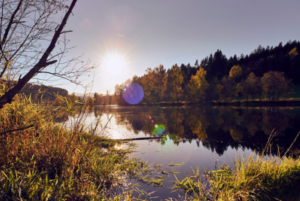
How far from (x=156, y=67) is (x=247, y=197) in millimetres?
63170

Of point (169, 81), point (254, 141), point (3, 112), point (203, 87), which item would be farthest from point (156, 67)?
point (3, 112)

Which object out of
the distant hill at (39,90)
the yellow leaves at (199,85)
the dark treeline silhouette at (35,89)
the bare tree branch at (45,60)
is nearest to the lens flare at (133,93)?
the yellow leaves at (199,85)

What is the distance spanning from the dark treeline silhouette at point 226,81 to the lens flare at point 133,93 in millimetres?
3281

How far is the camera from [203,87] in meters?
54.0

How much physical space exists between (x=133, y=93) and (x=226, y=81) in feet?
147

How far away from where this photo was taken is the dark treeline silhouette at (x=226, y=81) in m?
46.3

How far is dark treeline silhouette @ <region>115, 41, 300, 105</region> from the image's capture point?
46344 millimetres

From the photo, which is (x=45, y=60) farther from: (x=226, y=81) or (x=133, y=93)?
(x=133, y=93)

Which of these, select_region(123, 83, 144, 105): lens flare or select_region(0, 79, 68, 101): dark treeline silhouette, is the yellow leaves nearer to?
select_region(123, 83, 144, 105): lens flare

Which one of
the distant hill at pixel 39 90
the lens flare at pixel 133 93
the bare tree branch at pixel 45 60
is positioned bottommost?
the distant hill at pixel 39 90

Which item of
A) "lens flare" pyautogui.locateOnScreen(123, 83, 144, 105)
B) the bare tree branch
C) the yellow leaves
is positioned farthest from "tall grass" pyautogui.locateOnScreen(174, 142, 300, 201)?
"lens flare" pyautogui.locateOnScreen(123, 83, 144, 105)

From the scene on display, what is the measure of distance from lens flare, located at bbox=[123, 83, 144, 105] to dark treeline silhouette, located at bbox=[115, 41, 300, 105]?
10.8 feet

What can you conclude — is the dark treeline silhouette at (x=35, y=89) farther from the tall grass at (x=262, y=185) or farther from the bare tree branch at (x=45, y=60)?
the tall grass at (x=262, y=185)

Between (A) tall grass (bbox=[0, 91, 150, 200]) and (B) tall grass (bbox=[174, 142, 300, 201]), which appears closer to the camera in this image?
(A) tall grass (bbox=[0, 91, 150, 200])
